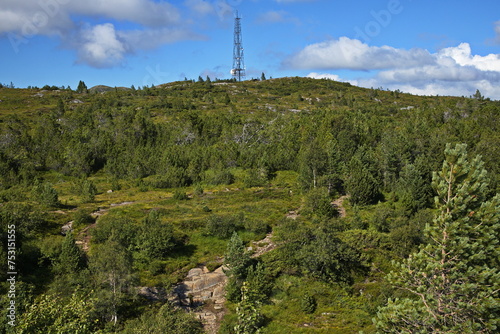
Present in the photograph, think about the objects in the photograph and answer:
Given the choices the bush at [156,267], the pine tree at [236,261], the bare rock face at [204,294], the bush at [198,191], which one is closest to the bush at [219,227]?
the bare rock face at [204,294]

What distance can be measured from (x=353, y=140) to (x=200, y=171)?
30468 millimetres

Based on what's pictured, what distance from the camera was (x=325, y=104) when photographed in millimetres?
123500

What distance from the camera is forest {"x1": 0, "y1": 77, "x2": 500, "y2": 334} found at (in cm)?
1341

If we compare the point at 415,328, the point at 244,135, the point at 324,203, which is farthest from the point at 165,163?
the point at 415,328

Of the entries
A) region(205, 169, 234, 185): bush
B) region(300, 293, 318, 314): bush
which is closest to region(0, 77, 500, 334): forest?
region(300, 293, 318, 314): bush

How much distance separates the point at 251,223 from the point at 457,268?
1160 inches

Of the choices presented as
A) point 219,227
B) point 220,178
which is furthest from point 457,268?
point 220,178

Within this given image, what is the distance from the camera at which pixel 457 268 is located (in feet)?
42.1

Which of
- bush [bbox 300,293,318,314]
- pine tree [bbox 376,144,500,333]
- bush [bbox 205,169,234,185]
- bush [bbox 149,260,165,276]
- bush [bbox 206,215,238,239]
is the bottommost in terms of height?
bush [bbox 300,293,318,314]

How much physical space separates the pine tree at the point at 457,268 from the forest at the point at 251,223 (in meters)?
0.08

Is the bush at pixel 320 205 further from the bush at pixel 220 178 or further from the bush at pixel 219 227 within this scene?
the bush at pixel 220 178

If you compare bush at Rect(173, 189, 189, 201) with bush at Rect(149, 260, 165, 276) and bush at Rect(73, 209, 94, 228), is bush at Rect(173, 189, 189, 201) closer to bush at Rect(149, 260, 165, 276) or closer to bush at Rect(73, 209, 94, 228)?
bush at Rect(73, 209, 94, 228)

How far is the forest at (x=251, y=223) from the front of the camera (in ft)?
44.0

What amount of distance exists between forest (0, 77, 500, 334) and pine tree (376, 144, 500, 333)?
77mm
